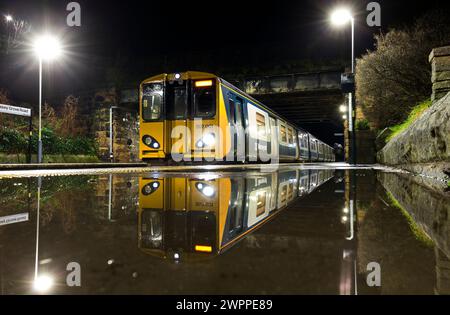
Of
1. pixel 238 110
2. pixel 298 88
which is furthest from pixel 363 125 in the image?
pixel 238 110

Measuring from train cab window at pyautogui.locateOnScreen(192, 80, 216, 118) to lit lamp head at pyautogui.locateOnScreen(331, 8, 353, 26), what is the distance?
7508 mm

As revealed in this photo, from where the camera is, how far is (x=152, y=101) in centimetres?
1046

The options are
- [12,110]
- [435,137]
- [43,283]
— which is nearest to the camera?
[43,283]

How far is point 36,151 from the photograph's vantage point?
736 inches

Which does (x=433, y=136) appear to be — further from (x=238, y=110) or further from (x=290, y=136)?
(x=290, y=136)

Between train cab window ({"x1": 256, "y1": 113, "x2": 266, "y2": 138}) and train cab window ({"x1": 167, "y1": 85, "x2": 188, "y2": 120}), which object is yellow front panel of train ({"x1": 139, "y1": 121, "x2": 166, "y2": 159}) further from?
train cab window ({"x1": 256, "y1": 113, "x2": 266, "y2": 138})

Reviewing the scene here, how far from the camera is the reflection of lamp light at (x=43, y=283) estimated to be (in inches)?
32.0

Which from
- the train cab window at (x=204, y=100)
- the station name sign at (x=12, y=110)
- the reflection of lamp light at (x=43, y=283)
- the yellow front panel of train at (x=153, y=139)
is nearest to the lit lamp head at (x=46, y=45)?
the station name sign at (x=12, y=110)

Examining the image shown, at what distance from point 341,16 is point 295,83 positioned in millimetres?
7339

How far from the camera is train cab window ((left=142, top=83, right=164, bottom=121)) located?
1038cm

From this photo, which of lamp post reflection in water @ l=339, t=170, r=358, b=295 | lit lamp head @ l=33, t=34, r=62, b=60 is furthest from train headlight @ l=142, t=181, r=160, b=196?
lit lamp head @ l=33, t=34, r=62, b=60
